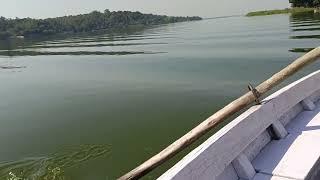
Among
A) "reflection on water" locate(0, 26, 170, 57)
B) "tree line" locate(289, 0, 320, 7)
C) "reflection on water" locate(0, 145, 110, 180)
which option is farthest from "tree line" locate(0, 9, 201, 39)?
"reflection on water" locate(0, 145, 110, 180)

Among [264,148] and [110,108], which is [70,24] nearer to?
[110,108]

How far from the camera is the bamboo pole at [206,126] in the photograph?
12.5 feet

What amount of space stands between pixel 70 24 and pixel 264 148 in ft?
454

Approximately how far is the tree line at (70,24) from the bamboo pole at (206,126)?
116284 mm

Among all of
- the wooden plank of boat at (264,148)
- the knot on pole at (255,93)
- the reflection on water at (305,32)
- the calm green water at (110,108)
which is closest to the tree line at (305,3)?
the reflection on water at (305,32)

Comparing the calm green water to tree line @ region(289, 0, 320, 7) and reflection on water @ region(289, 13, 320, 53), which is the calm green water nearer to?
reflection on water @ region(289, 13, 320, 53)

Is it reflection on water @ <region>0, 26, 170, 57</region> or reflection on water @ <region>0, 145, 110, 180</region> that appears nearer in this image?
reflection on water @ <region>0, 145, 110, 180</region>

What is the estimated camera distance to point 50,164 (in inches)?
287

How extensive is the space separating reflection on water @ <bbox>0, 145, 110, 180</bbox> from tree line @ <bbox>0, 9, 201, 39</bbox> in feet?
370

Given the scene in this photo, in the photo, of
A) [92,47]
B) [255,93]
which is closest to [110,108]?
[255,93]

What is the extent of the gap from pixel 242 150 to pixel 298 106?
185 cm

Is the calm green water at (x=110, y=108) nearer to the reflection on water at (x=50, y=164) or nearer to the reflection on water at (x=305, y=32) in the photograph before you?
the reflection on water at (x=50, y=164)

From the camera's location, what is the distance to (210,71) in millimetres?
16188

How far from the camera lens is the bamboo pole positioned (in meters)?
3.81
